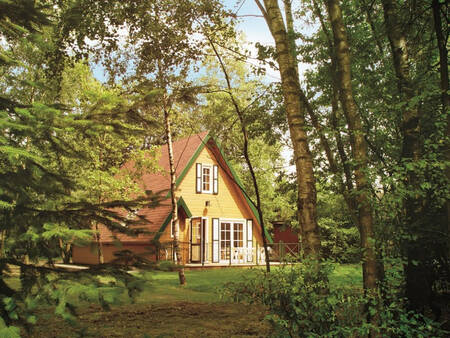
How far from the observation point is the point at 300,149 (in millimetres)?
5750

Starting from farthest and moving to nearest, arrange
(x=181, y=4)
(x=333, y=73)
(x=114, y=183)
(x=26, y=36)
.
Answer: (x=114, y=183) → (x=333, y=73) → (x=181, y=4) → (x=26, y=36)

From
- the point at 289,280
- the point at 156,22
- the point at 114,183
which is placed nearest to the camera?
the point at 289,280

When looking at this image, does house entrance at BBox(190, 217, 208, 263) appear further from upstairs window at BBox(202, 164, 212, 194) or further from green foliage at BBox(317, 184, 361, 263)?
green foliage at BBox(317, 184, 361, 263)

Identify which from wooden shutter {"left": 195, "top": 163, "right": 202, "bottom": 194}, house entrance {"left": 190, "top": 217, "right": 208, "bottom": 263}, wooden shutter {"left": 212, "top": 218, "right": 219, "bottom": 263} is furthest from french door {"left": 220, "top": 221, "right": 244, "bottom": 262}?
wooden shutter {"left": 195, "top": 163, "right": 202, "bottom": 194}

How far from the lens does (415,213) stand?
586 cm

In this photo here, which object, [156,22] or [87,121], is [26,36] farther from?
[156,22]

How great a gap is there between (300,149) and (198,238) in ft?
58.4

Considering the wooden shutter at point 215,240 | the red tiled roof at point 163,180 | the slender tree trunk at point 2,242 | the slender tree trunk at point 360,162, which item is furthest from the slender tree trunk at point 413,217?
the wooden shutter at point 215,240

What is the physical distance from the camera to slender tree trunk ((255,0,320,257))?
5430mm

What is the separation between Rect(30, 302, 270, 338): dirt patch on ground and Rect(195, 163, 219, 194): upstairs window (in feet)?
46.0

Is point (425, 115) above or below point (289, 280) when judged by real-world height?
above

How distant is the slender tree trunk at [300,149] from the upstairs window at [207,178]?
1716 cm

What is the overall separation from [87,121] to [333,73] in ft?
28.8

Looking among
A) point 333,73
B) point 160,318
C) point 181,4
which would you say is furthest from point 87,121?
point 333,73
